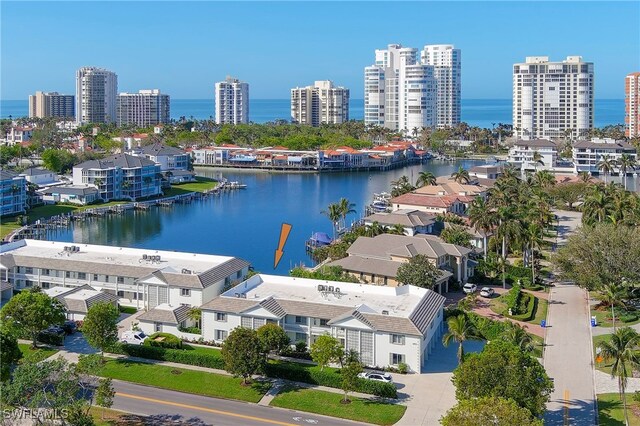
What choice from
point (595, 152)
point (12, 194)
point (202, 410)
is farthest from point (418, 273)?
point (595, 152)

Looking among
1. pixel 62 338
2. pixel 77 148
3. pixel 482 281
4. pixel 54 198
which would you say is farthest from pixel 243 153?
pixel 62 338

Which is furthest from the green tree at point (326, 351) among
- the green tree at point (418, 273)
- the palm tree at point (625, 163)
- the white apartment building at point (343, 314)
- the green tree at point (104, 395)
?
the palm tree at point (625, 163)

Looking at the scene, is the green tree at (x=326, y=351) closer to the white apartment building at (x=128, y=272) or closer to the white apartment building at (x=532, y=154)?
the white apartment building at (x=128, y=272)

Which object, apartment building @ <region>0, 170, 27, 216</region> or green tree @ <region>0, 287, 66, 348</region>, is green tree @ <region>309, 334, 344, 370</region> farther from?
apartment building @ <region>0, 170, 27, 216</region>

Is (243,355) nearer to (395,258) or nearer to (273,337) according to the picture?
(273,337)

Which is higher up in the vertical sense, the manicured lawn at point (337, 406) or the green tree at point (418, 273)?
the green tree at point (418, 273)

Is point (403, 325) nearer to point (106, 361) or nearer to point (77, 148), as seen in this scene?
point (106, 361)

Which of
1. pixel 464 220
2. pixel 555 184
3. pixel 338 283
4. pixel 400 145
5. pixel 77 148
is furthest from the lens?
pixel 400 145
